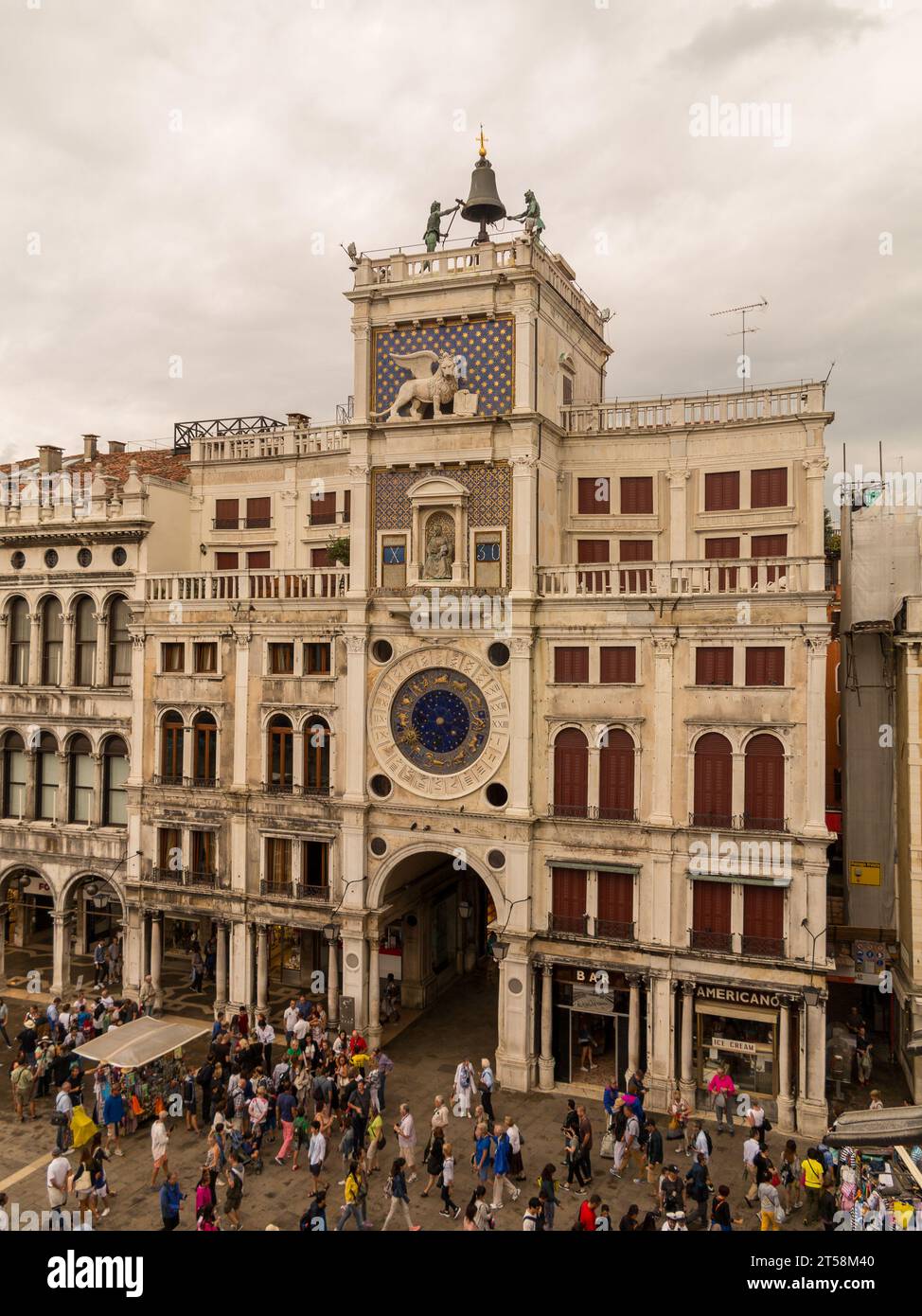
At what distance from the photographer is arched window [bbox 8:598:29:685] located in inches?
1576

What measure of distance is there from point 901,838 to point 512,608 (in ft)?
48.0

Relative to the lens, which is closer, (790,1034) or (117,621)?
(790,1034)

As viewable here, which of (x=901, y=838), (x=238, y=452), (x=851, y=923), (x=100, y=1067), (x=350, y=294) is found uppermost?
(x=350, y=294)

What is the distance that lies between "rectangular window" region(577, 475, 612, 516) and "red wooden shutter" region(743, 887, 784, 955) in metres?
14.2

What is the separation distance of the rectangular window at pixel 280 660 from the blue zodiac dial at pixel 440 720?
4.64 m

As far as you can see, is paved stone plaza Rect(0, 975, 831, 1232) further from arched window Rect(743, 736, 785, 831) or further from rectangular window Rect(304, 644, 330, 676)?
rectangular window Rect(304, 644, 330, 676)

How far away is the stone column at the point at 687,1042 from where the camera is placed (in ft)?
93.0

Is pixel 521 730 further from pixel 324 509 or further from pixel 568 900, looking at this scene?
pixel 324 509

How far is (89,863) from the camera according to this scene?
37.8m

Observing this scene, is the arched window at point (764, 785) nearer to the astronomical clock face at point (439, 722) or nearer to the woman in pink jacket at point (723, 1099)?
the woman in pink jacket at point (723, 1099)

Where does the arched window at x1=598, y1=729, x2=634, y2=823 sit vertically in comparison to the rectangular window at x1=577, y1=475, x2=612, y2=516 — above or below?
below

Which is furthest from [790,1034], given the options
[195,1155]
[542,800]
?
[195,1155]

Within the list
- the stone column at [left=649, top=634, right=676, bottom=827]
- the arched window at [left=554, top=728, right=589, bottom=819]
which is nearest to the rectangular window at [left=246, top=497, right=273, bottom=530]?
the arched window at [left=554, top=728, right=589, bottom=819]
